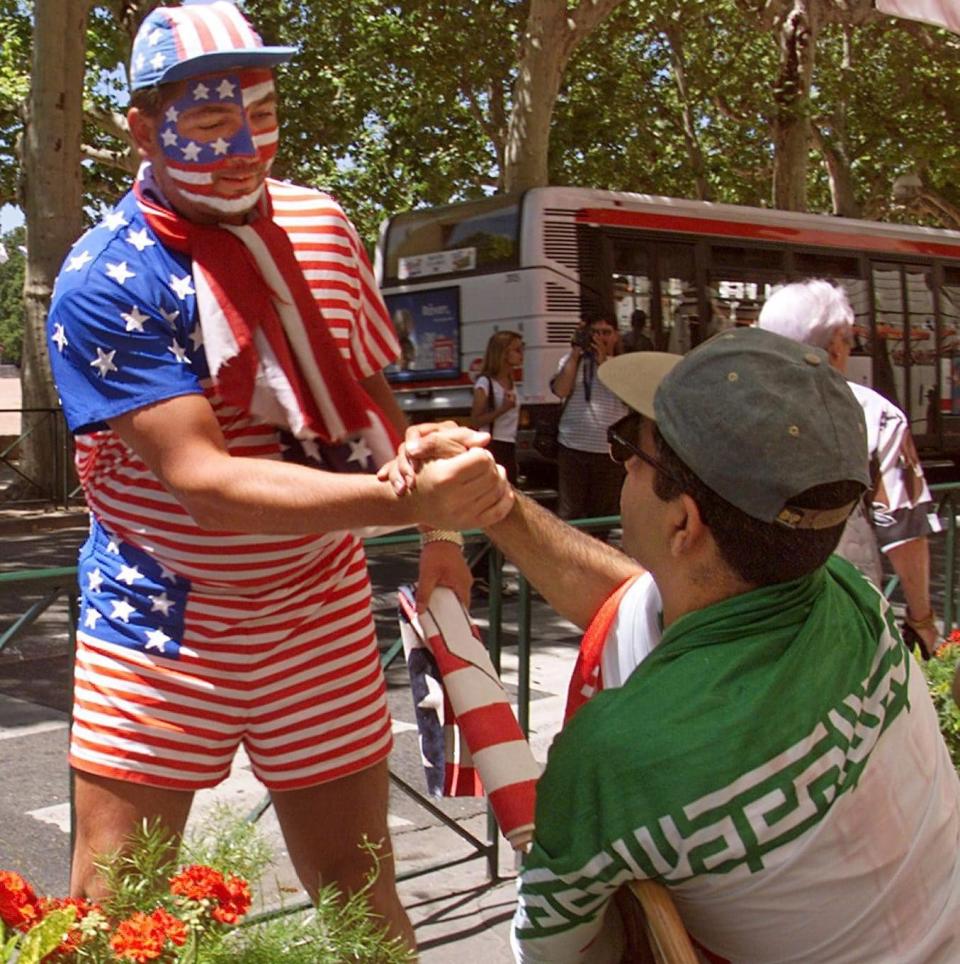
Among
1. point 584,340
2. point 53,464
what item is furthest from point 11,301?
point 584,340

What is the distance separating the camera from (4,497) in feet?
56.4

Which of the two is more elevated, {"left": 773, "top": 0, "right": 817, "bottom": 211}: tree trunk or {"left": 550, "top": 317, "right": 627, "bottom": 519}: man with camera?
{"left": 773, "top": 0, "right": 817, "bottom": 211}: tree trunk

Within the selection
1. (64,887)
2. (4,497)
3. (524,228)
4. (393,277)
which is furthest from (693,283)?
(64,887)

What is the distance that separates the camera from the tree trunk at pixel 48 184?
A: 15.5 m

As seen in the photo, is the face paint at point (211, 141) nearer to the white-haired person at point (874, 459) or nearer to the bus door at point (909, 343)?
the white-haired person at point (874, 459)

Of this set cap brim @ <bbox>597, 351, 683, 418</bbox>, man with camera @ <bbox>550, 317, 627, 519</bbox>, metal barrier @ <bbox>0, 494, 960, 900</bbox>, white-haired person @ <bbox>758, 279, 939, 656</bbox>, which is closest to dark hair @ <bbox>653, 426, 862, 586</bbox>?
cap brim @ <bbox>597, 351, 683, 418</bbox>

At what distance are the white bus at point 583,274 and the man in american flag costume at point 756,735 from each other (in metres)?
14.1

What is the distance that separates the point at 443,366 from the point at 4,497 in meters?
5.31

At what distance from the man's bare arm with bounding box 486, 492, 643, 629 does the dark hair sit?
0.68 metres

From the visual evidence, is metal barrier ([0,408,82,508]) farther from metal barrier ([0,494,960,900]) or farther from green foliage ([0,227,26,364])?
green foliage ([0,227,26,364])

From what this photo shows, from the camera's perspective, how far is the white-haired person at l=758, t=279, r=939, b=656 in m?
4.14

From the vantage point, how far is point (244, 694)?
229 cm

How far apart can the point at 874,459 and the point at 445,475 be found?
2498 millimetres

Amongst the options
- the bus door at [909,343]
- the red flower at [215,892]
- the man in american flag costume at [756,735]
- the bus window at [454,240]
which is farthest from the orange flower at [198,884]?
the bus door at [909,343]
